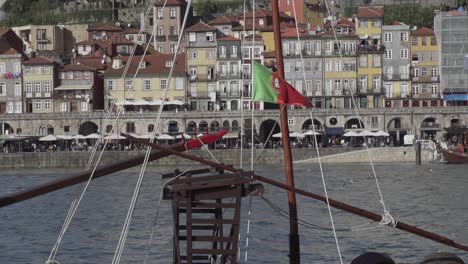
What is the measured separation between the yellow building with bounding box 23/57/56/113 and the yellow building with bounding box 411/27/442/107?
27.1 meters

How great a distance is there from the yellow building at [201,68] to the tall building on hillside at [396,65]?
12.8m

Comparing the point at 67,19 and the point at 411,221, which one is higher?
the point at 67,19

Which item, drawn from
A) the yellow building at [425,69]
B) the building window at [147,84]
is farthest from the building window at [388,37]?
the building window at [147,84]

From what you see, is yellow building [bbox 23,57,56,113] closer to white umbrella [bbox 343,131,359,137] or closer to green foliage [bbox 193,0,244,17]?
white umbrella [bbox 343,131,359,137]

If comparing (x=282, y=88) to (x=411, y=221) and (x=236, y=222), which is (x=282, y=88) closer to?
(x=236, y=222)

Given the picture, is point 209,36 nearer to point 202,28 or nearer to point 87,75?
point 202,28

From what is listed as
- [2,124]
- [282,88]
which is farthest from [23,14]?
[282,88]

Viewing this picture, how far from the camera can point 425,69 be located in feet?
333

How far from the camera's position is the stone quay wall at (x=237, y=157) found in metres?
82.6

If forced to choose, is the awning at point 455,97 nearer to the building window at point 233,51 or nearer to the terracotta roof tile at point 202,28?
the building window at point 233,51

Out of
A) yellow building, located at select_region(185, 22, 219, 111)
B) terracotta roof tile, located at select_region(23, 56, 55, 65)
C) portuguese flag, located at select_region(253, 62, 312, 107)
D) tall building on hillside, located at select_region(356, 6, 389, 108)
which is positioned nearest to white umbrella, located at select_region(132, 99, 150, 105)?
yellow building, located at select_region(185, 22, 219, 111)

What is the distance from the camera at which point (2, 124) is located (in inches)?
3858

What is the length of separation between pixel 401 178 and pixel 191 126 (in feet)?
105

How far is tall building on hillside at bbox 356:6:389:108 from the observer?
9988cm
